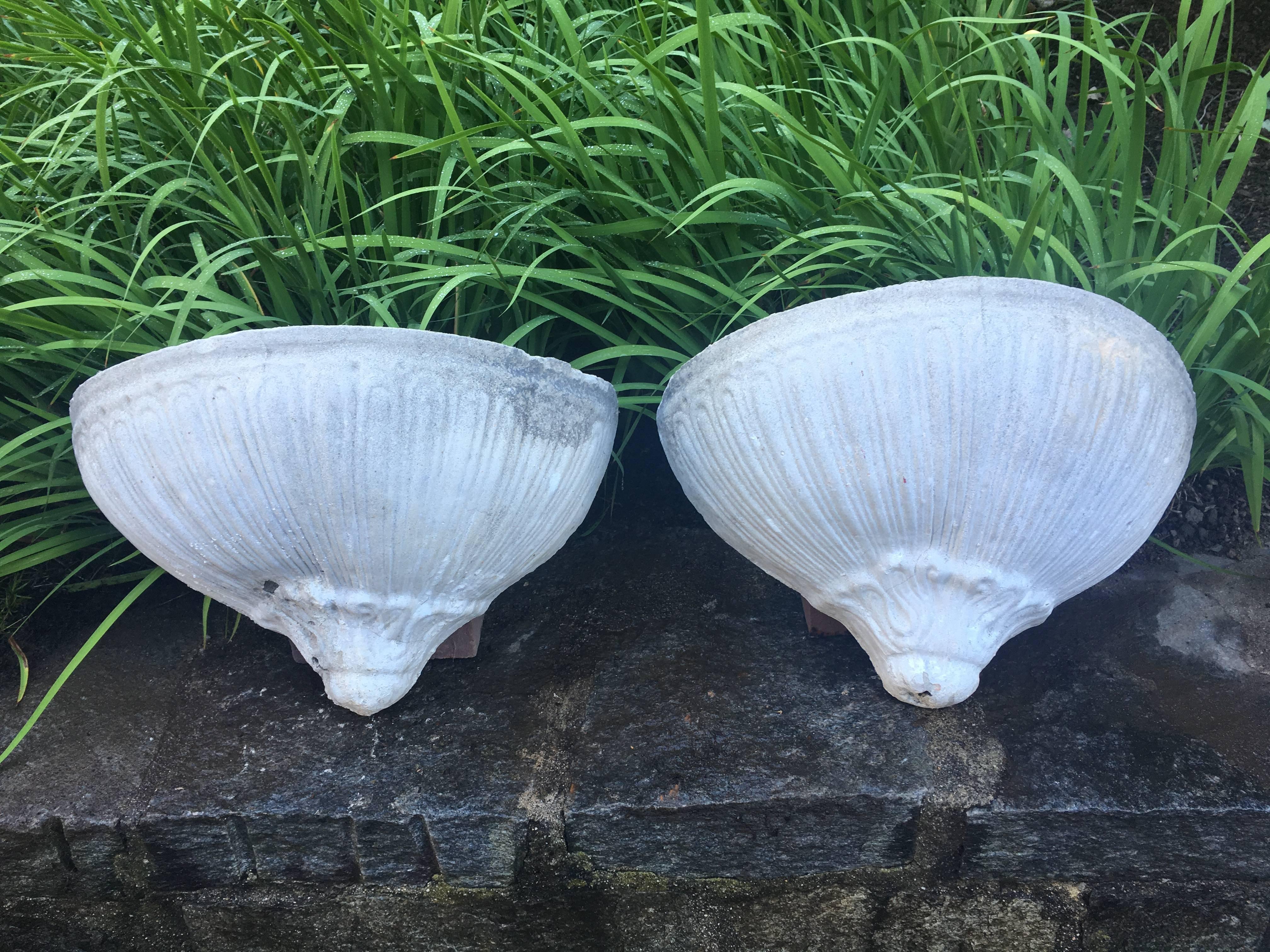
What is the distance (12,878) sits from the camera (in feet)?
2.66

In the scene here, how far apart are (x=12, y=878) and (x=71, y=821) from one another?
108 millimetres

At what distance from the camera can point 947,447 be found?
0.60 meters

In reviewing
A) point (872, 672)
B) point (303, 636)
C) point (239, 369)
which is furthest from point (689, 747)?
point (239, 369)

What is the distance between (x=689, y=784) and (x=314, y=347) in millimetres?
484

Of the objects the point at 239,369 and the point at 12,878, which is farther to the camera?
the point at 12,878

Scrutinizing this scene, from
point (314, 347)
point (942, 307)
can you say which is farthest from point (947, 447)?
point (314, 347)

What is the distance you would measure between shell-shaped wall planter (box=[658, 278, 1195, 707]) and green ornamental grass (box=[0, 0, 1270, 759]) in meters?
0.09

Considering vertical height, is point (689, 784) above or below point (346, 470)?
below

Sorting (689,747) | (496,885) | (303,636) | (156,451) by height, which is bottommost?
(496,885)

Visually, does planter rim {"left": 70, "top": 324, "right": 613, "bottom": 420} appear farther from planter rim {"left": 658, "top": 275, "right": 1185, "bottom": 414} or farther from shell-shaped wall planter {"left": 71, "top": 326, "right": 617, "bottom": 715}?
planter rim {"left": 658, "top": 275, "right": 1185, "bottom": 414}

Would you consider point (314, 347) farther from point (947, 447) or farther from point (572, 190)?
point (947, 447)

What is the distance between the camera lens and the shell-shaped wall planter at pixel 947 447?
595 millimetres

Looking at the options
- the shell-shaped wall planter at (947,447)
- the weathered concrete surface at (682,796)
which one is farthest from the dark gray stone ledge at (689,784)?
the shell-shaped wall planter at (947,447)

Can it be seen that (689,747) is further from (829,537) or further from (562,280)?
(562,280)
